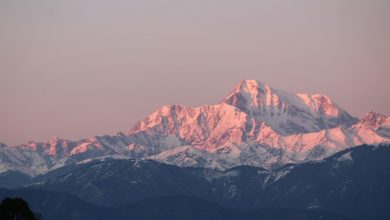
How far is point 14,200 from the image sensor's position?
12362 centimetres

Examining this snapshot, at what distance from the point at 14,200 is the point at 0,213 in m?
2.15

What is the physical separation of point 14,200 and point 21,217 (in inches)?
77.0

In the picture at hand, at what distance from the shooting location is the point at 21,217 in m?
123

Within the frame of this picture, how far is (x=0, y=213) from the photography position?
12238 centimetres

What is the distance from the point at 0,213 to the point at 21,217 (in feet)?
7.31
